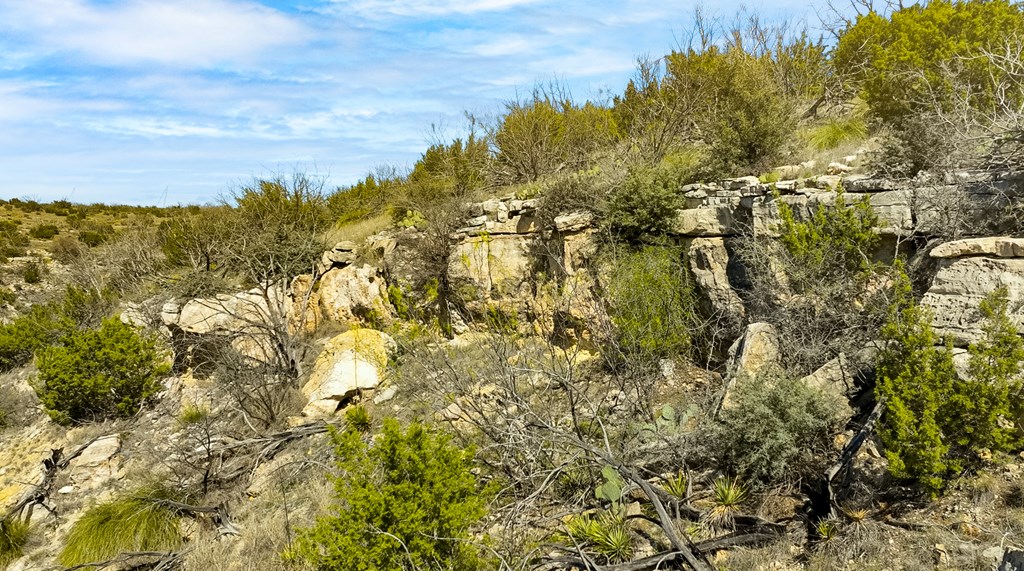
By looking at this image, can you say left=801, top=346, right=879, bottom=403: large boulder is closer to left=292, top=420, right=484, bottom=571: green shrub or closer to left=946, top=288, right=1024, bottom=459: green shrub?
left=946, top=288, right=1024, bottom=459: green shrub

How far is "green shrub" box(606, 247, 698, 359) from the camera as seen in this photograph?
7094mm

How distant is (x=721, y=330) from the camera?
7254mm

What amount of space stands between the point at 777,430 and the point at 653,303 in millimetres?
3280

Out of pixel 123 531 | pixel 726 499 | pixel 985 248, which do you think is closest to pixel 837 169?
pixel 985 248

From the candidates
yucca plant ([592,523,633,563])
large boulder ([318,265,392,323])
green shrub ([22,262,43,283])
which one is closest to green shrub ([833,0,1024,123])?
yucca plant ([592,523,633,563])

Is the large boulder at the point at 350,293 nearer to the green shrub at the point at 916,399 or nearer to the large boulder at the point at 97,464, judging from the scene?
the large boulder at the point at 97,464

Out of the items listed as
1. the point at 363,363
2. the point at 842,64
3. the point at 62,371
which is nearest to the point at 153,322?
the point at 62,371

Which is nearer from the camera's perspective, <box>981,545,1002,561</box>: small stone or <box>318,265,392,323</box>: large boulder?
<box>981,545,1002,561</box>: small stone

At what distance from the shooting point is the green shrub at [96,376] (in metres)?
9.81

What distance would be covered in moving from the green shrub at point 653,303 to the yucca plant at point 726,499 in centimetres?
216

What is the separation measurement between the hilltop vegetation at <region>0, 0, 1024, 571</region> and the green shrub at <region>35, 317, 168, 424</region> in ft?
0.18

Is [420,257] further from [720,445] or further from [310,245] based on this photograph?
[720,445]

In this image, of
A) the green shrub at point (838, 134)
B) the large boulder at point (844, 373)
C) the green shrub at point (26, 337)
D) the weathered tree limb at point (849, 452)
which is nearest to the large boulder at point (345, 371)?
the large boulder at point (844, 373)

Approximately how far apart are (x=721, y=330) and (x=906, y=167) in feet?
9.88
